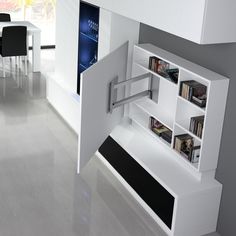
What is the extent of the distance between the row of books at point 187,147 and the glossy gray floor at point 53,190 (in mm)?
687

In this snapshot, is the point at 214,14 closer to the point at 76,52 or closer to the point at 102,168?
the point at 102,168

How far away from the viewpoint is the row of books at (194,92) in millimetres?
3641

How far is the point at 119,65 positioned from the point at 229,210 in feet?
5.59

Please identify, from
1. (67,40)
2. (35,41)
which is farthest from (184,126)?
(35,41)

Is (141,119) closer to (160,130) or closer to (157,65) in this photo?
(160,130)

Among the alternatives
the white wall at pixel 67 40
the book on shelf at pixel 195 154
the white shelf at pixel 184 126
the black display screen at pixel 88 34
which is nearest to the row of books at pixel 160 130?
the white shelf at pixel 184 126

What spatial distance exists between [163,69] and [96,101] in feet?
2.42

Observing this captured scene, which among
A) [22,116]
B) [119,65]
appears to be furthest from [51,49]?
[119,65]

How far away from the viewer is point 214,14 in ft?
10.0

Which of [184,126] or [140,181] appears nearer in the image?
[184,126]

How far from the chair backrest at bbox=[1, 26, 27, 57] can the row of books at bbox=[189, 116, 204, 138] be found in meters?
4.56

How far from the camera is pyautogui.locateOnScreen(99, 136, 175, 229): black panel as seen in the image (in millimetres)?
3794

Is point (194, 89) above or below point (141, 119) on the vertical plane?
Answer: above

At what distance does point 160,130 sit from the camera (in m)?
4.38
